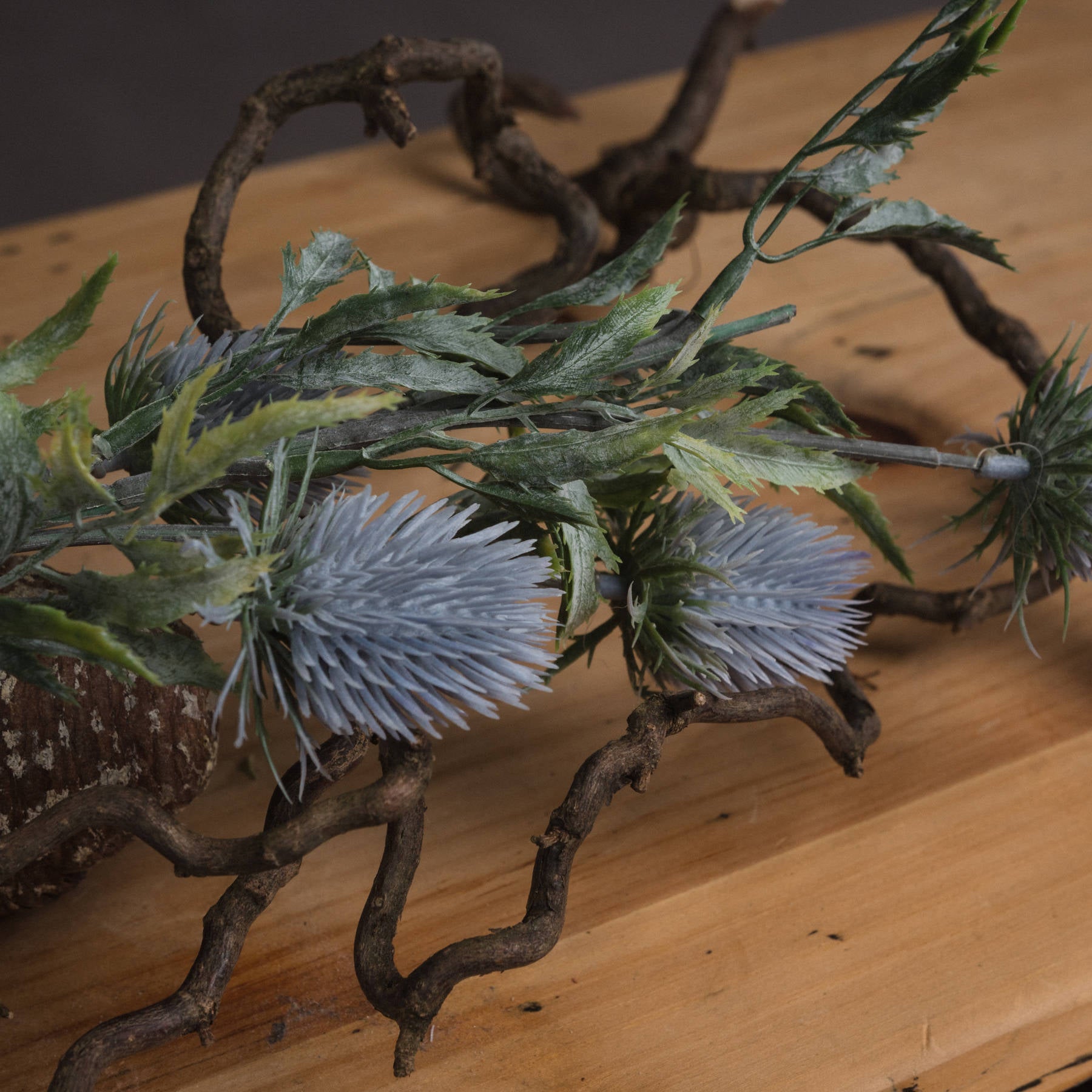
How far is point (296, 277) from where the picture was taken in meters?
0.27

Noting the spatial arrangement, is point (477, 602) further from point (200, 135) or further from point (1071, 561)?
point (200, 135)

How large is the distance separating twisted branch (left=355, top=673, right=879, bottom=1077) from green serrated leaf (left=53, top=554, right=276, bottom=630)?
57mm

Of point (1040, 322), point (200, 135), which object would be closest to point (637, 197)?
point (1040, 322)

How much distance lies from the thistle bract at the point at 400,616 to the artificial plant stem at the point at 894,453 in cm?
9

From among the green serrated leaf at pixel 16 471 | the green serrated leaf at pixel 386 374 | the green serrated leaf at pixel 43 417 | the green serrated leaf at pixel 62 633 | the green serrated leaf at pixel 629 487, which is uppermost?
the green serrated leaf at pixel 16 471

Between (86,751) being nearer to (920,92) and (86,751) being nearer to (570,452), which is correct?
(570,452)

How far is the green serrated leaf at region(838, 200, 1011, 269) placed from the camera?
11.4 inches

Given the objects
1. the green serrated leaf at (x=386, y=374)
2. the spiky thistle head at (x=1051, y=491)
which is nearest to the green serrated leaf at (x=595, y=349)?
the green serrated leaf at (x=386, y=374)

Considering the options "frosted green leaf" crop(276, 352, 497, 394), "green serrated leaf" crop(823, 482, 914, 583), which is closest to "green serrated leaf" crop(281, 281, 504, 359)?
"frosted green leaf" crop(276, 352, 497, 394)

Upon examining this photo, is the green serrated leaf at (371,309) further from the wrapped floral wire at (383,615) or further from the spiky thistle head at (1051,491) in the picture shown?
the spiky thistle head at (1051,491)

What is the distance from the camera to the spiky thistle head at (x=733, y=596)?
281mm

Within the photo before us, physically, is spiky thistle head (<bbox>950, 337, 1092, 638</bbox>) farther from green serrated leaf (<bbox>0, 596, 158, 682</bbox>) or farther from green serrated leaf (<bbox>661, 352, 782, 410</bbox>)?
green serrated leaf (<bbox>0, 596, 158, 682</bbox>)

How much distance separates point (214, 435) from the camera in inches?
7.7

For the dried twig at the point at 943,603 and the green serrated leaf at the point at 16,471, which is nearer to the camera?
the green serrated leaf at the point at 16,471
